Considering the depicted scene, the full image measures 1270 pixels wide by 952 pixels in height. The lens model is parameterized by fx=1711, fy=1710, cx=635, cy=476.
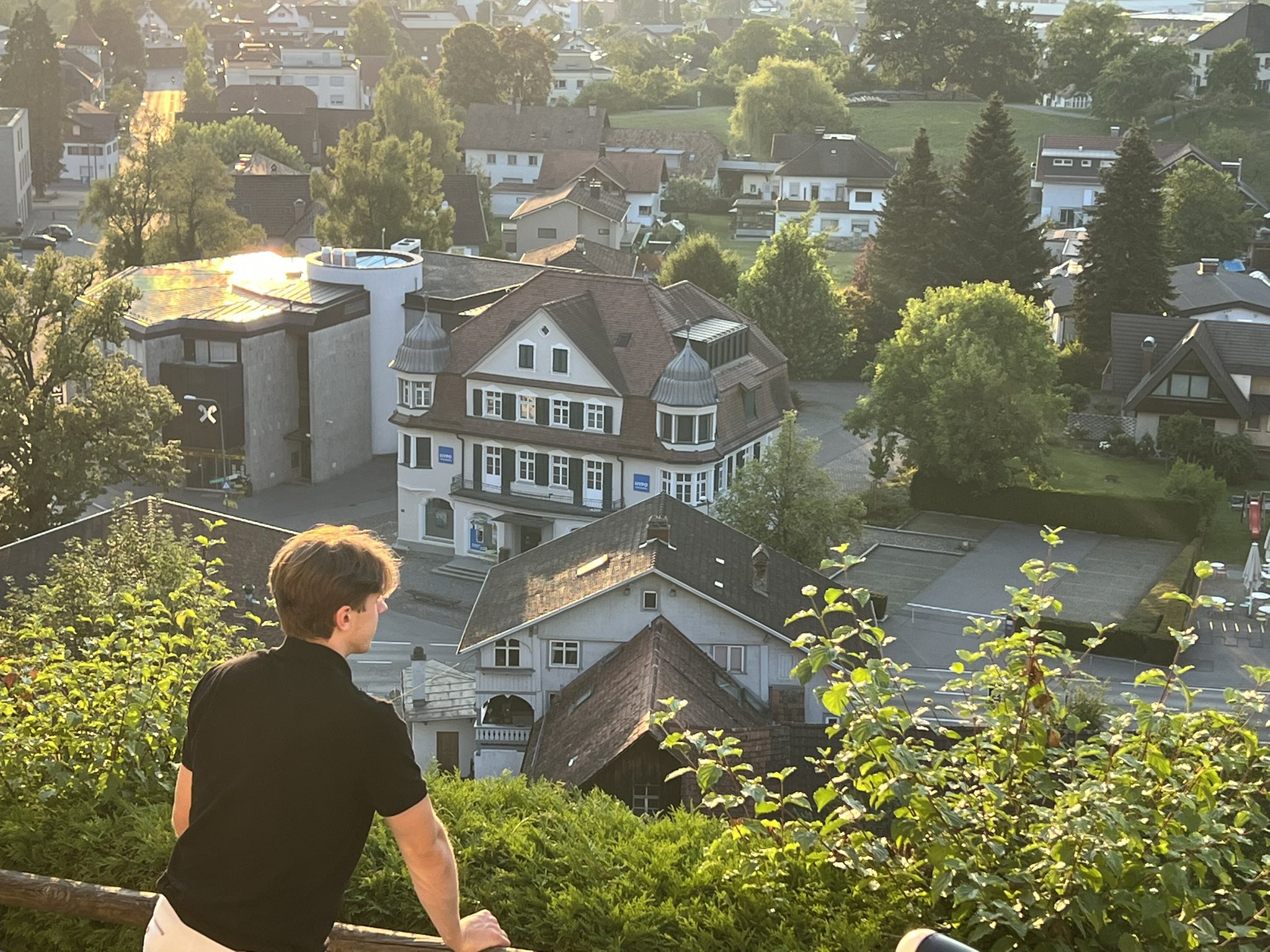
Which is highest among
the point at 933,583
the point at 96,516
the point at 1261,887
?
the point at 1261,887

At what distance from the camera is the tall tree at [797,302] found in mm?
68875

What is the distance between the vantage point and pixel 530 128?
118 meters

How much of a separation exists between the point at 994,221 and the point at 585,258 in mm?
17856

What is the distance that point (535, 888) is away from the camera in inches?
349

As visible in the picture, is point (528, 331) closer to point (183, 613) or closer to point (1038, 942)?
point (183, 613)

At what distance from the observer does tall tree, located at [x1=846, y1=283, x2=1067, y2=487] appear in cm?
5428

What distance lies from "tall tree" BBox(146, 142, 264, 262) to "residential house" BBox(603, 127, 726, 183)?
4217cm

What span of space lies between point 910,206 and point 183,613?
229 feet

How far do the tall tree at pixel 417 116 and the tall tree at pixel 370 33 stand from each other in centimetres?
6948

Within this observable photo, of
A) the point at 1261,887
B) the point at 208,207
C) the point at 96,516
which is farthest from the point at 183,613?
the point at 208,207

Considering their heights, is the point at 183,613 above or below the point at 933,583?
above

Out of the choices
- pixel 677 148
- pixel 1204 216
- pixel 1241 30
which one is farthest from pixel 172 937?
pixel 1241 30

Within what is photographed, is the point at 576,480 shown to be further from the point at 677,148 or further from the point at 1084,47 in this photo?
the point at 1084,47

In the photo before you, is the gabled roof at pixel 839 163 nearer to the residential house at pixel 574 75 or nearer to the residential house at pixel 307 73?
the residential house at pixel 574 75
